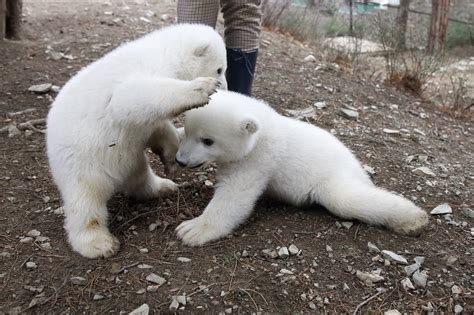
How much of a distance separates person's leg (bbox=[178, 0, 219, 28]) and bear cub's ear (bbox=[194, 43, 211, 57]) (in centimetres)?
76

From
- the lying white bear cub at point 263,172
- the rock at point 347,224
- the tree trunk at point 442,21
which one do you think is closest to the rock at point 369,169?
the lying white bear cub at point 263,172

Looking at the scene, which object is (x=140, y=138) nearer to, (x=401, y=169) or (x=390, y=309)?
(x=390, y=309)

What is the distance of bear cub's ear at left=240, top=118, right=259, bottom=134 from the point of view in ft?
9.43

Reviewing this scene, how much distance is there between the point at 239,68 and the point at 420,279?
209 centimetres

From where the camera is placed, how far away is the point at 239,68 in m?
4.03

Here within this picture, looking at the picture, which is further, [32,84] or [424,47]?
[424,47]

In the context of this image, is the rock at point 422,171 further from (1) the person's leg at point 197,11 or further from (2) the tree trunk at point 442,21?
(2) the tree trunk at point 442,21

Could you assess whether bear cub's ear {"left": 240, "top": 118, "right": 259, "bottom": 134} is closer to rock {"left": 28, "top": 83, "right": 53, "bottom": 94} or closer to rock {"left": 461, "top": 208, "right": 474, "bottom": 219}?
rock {"left": 461, "top": 208, "right": 474, "bottom": 219}

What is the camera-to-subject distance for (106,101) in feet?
9.18

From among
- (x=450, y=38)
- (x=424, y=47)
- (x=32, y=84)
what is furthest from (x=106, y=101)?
(x=450, y=38)

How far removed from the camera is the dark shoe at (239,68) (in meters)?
4.02

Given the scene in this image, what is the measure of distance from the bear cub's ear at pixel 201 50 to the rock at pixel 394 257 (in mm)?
1501

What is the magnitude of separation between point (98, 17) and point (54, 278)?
18.3 feet

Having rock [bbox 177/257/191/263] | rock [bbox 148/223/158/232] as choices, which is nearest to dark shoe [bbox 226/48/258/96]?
rock [bbox 148/223/158/232]
